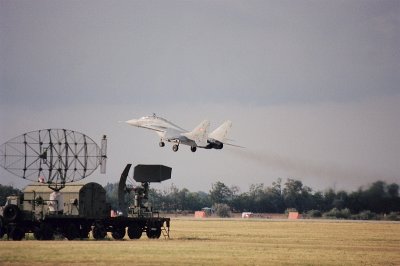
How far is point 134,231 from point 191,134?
31.5m

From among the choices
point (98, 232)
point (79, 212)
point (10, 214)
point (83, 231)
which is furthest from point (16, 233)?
point (98, 232)

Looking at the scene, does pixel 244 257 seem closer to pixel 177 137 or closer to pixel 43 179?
pixel 43 179

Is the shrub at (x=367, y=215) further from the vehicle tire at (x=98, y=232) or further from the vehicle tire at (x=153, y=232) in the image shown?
the vehicle tire at (x=98, y=232)

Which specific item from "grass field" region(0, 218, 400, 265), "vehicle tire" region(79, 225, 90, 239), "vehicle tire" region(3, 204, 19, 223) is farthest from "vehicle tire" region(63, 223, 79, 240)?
"grass field" region(0, 218, 400, 265)

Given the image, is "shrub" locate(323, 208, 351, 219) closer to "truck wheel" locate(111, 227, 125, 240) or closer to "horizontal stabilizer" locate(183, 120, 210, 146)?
"horizontal stabilizer" locate(183, 120, 210, 146)

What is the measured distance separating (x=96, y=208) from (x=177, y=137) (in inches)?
1446

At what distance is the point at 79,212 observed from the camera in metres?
70.4

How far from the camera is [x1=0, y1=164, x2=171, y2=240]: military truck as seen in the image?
6694 cm

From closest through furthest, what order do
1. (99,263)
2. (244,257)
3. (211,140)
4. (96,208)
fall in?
1. (99,263)
2. (244,257)
3. (96,208)
4. (211,140)

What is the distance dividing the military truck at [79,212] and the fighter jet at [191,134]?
82.0 feet

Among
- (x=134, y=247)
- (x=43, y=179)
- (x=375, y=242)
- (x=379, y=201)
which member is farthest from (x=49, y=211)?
(x=379, y=201)

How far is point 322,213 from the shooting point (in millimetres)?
174250

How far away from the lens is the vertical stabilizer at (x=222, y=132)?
10369cm

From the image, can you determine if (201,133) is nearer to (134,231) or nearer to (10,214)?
(134,231)
